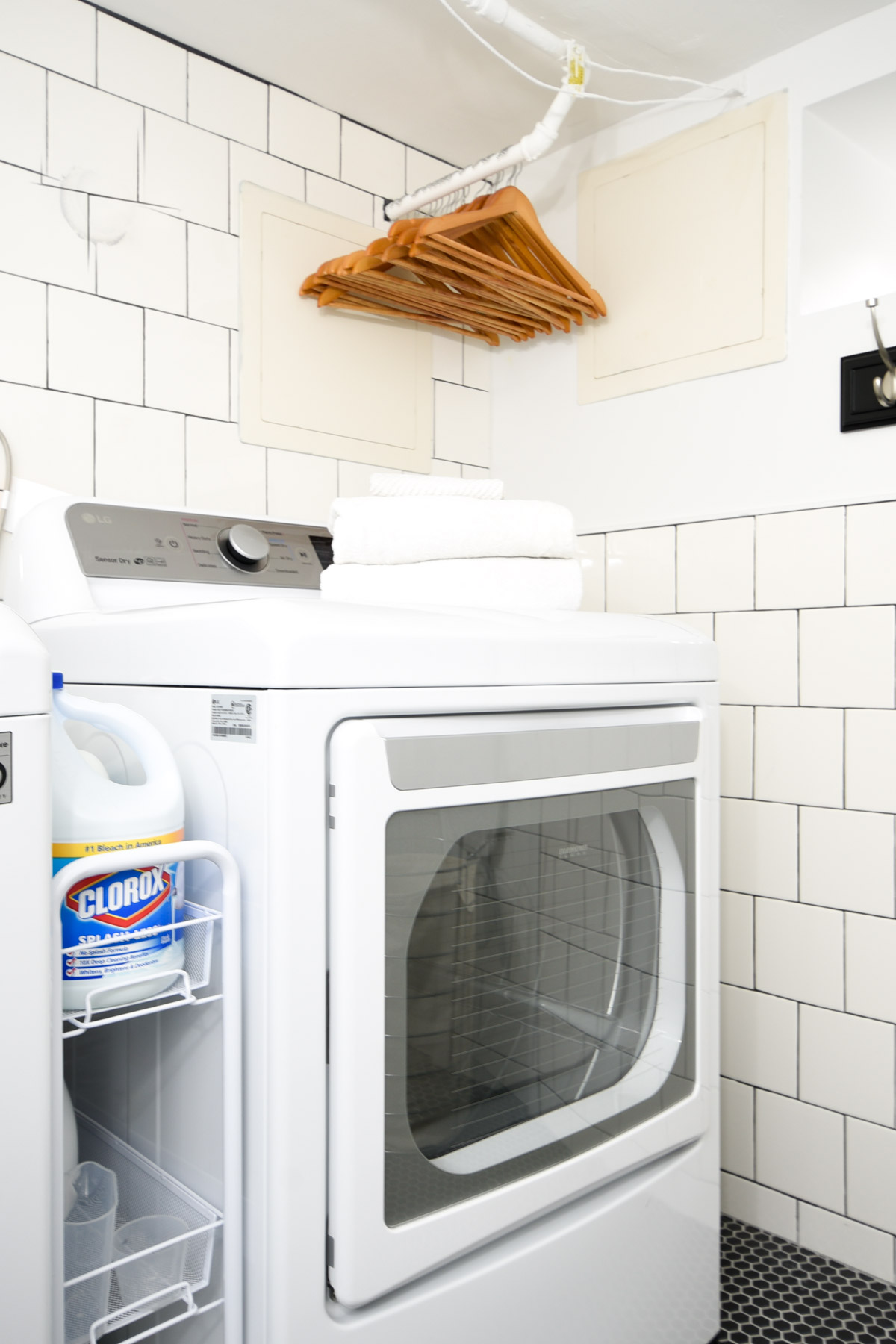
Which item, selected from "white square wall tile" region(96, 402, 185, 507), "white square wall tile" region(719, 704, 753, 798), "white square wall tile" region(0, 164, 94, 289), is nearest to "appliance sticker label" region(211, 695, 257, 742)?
"white square wall tile" region(96, 402, 185, 507)

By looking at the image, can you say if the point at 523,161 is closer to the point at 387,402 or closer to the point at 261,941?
the point at 387,402

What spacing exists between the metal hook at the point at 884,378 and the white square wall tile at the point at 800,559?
173 mm

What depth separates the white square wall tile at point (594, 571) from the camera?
1.81 metres

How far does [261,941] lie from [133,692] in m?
0.32

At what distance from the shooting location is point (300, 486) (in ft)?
5.60

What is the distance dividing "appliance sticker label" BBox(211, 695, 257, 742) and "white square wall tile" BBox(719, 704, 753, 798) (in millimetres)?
990

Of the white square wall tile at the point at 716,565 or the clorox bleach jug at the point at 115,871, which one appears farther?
the white square wall tile at the point at 716,565

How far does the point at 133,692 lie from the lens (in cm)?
100

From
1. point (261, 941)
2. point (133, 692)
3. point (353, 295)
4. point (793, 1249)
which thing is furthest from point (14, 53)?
point (793, 1249)

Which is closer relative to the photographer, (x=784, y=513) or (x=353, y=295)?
(x=784, y=513)

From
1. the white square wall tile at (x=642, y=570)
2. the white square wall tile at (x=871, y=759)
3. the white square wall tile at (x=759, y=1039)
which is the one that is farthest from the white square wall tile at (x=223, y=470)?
the white square wall tile at (x=759, y=1039)

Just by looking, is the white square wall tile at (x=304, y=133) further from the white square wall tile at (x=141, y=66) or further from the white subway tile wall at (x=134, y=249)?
the white square wall tile at (x=141, y=66)

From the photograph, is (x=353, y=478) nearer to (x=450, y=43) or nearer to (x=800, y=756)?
(x=450, y=43)

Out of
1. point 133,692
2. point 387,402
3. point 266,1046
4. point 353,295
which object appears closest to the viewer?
point 266,1046
